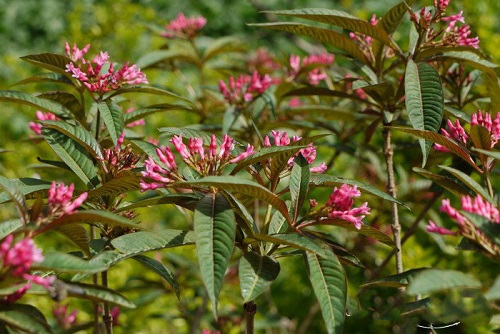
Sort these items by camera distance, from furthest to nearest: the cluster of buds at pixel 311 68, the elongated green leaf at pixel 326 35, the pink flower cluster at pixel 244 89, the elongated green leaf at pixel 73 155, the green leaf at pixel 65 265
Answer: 1. the cluster of buds at pixel 311 68
2. the pink flower cluster at pixel 244 89
3. the elongated green leaf at pixel 326 35
4. the elongated green leaf at pixel 73 155
5. the green leaf at pixel 65 265

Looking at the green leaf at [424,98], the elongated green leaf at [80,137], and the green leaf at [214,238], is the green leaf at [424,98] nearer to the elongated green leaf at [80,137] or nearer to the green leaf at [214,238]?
the green leaf at [214,238]

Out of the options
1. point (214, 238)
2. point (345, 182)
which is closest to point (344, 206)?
point (345, 182)

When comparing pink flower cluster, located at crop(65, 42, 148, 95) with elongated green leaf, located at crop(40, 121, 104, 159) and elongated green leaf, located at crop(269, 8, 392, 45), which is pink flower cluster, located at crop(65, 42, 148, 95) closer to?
elongated green leaf, located at crop(40, 121, 104, 159)

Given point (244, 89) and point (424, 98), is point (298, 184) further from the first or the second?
point (244, 89)

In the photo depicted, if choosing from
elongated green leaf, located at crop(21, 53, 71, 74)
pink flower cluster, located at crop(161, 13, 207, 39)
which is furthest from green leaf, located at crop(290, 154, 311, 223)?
pink flower cluster, located at crop(161, 13, 207, 39)

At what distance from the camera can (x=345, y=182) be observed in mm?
1374

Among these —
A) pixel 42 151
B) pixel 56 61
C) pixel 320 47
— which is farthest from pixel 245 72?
pixel 320 47

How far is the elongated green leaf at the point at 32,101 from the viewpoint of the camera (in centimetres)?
158

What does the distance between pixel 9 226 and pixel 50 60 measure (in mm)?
514

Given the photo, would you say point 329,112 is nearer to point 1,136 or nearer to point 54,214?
point 54,214

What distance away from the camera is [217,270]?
1167 millimetres

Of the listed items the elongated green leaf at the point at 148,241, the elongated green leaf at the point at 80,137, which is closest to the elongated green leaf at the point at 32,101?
the elongated green leaf at the point at 80,137

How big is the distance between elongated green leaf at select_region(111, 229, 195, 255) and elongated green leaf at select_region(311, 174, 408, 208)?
0.96 ft

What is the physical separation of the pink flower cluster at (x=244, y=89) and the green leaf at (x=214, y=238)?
88 cm
